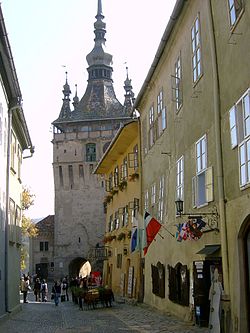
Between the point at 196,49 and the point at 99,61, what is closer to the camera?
the point at 196,49

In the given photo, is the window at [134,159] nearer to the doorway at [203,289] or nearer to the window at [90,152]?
the doorway at [203,289]

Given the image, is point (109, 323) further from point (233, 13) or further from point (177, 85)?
point (233, 13)

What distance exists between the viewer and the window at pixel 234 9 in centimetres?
1070

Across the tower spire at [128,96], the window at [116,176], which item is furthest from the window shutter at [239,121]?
the tower spire at [128,96]

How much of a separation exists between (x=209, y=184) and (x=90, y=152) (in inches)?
2145

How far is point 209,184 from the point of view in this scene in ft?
42.3

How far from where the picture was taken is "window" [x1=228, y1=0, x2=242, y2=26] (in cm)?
1070

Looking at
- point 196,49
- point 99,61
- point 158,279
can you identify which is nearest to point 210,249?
point 196,49

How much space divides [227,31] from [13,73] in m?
7.91

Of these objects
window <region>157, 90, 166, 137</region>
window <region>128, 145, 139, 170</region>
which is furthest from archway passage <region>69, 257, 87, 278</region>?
window <region>157, 90, 166, 137</region>

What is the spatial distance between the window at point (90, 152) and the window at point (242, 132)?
183 ft

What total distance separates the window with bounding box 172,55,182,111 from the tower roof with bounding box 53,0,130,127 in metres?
52.8

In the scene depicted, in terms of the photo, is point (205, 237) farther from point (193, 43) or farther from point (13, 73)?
point (13, 73)

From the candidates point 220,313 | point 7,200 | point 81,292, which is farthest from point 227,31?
point 81,292
